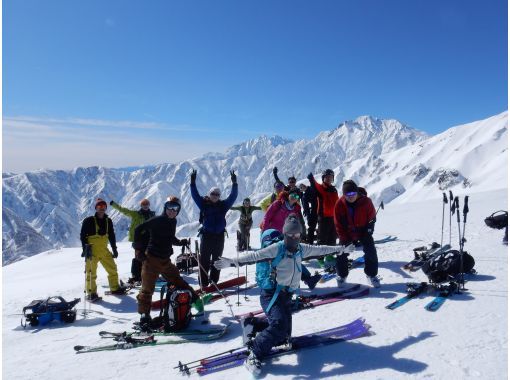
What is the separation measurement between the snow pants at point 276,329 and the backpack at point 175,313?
2249mm

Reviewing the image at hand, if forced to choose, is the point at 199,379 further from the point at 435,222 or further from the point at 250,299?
the point at 435,222

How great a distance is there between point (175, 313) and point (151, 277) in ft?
3.41

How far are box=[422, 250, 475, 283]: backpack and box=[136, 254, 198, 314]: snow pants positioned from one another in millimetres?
5439

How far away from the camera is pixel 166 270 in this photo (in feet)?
26.7

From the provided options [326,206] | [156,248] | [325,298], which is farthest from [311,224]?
[156,248]

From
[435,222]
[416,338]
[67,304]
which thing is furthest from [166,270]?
[435,222]

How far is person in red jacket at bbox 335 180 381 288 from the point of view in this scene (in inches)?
340

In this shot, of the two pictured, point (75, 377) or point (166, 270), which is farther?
point (166, 270)

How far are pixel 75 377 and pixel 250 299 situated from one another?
170 inches

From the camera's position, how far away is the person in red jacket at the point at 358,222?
863 cm

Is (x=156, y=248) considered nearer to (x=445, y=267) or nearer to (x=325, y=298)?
(x=325, y=298)

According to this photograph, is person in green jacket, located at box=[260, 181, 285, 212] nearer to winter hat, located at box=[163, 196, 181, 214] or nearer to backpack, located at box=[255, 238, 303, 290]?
winter hat, located at box=[163, 196, 181, 214]

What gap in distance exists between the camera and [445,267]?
8.48 metres

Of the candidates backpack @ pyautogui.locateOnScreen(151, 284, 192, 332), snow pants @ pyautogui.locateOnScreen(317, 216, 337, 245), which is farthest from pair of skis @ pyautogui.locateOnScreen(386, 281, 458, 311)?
backpack @ pyautogui.locateOnScreen(151, 284, 192, 332)
